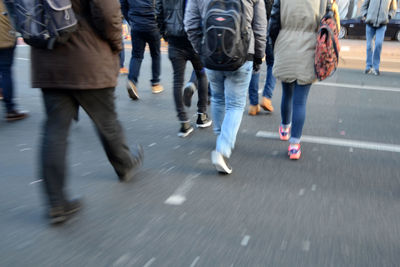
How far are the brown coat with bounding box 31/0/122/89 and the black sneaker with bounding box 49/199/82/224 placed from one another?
0.77m

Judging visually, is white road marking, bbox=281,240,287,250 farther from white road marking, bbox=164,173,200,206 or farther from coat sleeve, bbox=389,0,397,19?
coat sleeve, bbox=389,0,397,19

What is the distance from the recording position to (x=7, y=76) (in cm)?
474

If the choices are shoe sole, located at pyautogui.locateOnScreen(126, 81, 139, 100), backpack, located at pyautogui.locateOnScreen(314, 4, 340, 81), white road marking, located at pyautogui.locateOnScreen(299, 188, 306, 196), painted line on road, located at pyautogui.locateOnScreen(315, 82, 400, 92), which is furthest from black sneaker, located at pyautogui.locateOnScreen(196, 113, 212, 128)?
painted line on road, located at pyautogui.locateOnScreen(315, 82, 400, 92)

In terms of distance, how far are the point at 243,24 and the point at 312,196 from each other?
139 centimetres

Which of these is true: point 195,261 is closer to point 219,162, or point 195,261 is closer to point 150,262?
point 150,262

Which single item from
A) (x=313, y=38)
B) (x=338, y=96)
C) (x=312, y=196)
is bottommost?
(x=338, y=96)

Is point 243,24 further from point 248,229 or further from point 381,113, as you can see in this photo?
point 381,113

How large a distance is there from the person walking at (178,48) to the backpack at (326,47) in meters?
1.34

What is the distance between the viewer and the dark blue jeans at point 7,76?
4625 mm

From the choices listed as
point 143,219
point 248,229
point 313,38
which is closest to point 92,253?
point 143,219

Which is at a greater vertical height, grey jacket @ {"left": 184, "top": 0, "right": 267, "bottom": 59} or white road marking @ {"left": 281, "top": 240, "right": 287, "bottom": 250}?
grey jacket @ {"left": 184, "top": 0, "right": 267, "bottom": 59}

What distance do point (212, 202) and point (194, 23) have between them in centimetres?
148

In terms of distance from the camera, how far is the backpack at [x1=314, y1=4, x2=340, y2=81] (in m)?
3.40

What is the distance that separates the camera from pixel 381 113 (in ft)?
18.9
